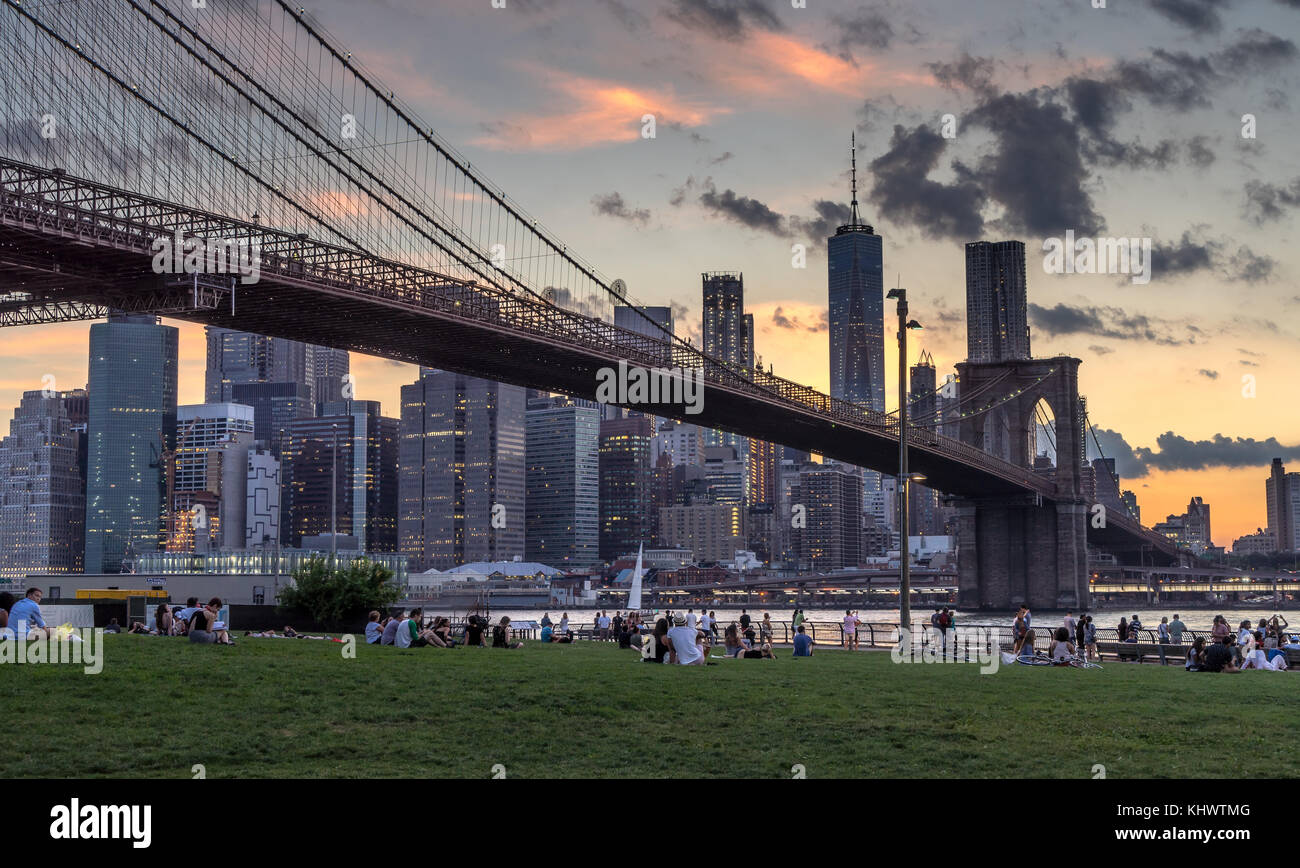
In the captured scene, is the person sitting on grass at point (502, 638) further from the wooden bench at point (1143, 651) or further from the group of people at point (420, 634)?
the wooden bench at point (1143, 651)

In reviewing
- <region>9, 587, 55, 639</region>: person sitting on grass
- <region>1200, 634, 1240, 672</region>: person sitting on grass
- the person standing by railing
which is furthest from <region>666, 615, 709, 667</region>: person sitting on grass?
the person standing by railing

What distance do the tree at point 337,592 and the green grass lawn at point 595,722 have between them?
1415 centimetres

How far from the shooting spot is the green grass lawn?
32.8 ft

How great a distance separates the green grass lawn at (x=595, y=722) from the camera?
32.8 feet

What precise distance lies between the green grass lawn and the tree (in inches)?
557

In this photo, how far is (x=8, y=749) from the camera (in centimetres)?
993

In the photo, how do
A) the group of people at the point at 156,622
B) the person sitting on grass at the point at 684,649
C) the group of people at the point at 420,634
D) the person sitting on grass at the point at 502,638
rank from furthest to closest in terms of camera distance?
the person sitting on grass at the point at 502,638, the group of people at the point at 420,634, the person sitting on grass at the point at 684,649, the group of people at the point at 156,622

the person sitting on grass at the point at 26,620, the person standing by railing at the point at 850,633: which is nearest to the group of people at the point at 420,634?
the person sitting on grass at the point at 26,620

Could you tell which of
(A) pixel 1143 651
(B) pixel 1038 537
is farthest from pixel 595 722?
(B) pixel 1038 537

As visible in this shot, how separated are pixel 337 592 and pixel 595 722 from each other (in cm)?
2042

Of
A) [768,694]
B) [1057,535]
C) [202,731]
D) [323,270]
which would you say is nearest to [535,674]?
[768,694]

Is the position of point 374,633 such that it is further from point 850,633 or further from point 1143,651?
point 1143,651
